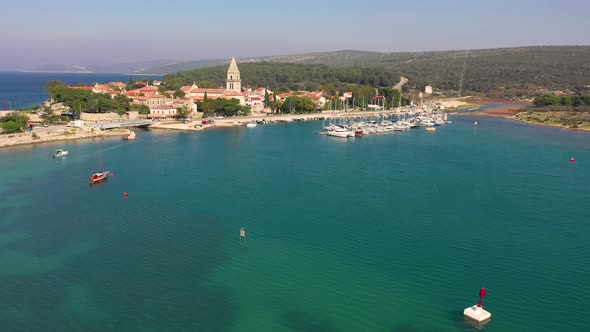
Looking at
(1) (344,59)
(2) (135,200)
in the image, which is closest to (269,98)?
(2) (135,200)

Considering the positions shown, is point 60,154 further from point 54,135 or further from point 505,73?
point 505,73

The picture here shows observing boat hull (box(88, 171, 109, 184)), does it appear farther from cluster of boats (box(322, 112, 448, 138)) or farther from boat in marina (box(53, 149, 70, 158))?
cluster of boats (box(322, 112, 448, 138))

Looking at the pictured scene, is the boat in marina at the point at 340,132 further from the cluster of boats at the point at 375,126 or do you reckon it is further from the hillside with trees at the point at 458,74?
the hillside with trees at the point at 458,74

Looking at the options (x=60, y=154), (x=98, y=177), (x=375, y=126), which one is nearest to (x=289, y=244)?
(x=98, y=177)

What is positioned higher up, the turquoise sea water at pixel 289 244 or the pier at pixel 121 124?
the pier at pixel 121 124

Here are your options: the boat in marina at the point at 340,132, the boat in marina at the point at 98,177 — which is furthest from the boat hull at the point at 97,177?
the boat in marina at the point at 340,132

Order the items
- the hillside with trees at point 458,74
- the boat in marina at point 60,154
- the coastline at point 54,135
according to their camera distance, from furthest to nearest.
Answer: the hillside with trees at point 458,74 < the coastline at point 54,135 < the boat in marina at point 60,154

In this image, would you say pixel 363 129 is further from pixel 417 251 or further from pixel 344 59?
pixel 344 59

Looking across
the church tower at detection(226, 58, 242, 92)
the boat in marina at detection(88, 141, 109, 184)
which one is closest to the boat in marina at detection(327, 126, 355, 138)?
the boat in marina at detection(88, 141, 109, 184)
